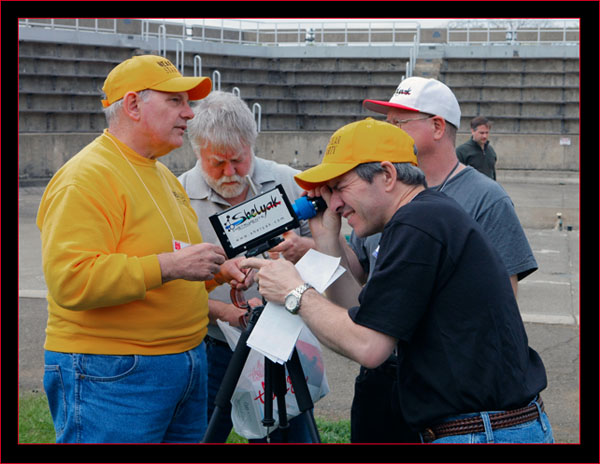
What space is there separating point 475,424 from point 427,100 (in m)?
1.39

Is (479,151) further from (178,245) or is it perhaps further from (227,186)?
(178,245)

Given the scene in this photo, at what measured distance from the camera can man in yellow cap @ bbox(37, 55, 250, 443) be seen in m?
2.19

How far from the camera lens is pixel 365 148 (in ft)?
6.49

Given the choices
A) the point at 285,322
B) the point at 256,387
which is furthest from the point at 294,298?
the point at 256,387

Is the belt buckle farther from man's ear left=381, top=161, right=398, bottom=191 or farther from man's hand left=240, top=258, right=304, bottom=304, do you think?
man's ear left=381, top=161, right=398, bottom=191

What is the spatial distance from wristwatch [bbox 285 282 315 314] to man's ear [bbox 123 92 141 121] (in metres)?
0.90

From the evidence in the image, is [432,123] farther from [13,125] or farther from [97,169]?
[13,125]

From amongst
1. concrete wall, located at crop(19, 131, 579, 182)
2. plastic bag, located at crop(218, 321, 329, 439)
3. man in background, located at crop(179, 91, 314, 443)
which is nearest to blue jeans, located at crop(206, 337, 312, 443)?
man in background, located at crop(179, 91, 314, 443)

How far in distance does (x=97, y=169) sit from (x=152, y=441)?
2.93 feet

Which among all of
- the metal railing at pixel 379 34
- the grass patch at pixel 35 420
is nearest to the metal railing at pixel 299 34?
the metal railing at pixel 379 34

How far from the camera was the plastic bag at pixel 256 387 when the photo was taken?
8.95 ft

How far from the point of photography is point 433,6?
242cm

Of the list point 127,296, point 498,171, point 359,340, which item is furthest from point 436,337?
point 498,171

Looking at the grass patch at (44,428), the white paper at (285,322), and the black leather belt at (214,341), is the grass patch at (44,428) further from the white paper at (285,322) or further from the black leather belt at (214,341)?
the white paper at (285,322)
